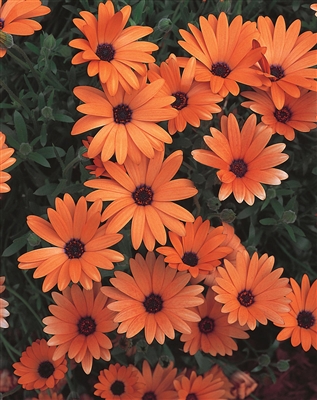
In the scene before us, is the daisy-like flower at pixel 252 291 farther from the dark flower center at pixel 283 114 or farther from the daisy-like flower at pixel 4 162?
the daisy-like flower at pixel 4 162

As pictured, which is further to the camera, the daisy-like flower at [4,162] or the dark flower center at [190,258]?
the dark flower center at [190,258]

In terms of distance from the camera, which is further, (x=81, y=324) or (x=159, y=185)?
(x=81, y=324)

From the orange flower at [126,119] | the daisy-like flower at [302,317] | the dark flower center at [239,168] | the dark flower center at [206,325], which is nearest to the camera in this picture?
the orange flower at [126,119]

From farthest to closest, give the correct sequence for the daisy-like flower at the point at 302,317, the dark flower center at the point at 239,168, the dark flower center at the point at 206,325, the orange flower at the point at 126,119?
1. the dark flower center at the point at 206,325
2. the daisy-like flower at the point at 302,317
3. the dark flower center at the point at 239,168
4. the orange flower at the point at 126,119

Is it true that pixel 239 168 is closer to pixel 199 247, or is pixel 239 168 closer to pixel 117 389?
pixel 199 247

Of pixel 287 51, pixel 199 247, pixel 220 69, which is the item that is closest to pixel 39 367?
pixel 199 247

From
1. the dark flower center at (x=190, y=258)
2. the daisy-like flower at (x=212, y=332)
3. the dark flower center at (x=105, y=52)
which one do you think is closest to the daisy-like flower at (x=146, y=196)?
the dark flower center at (x=190, y=258)

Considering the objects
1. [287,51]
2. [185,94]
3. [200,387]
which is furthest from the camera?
[200,387]

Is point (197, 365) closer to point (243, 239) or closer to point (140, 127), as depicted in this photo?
point (243, 239)
